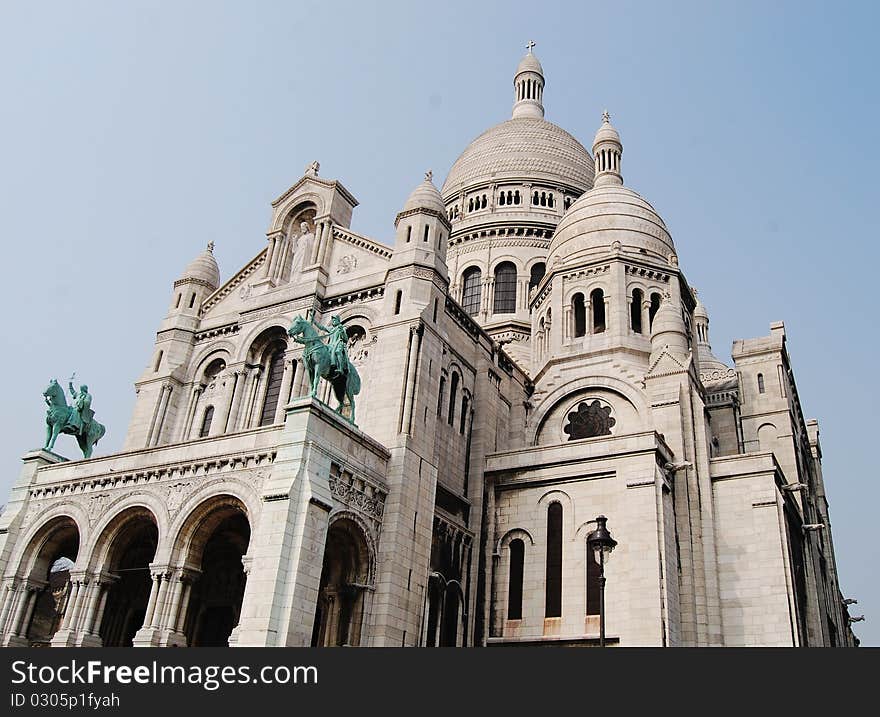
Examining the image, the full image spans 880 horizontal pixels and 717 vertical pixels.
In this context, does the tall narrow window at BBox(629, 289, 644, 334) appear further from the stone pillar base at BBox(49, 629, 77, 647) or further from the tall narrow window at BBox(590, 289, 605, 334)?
the stone pillar base at BBox(49, 629, 77, 647)

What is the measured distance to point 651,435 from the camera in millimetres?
29109

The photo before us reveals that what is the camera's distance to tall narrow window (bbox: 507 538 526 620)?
29330 mm

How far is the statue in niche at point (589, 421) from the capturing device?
115ft

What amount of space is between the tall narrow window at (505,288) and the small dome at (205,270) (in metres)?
18.6

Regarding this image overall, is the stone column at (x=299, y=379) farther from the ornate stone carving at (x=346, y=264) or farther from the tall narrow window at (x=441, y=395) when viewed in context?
the tall narrow window at (x=441, y=395)

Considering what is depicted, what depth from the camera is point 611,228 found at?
41.1 m

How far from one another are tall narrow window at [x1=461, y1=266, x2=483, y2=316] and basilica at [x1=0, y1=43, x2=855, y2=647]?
33.1ft

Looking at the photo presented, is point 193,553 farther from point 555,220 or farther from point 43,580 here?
point 555,220

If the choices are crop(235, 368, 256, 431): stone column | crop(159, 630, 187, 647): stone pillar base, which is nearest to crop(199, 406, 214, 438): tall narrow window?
crop(235, 368, 256, 431): stone column

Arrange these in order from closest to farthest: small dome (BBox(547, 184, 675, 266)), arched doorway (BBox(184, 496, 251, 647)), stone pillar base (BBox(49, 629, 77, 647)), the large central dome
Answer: stone pillar base (BBox(49, 629, 77, 647)), arched doorway (BBox(184, 496, 251, 647)), small dome (BBox(547, 184, 675, 266)), the large central dome

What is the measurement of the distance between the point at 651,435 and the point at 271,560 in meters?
14.2

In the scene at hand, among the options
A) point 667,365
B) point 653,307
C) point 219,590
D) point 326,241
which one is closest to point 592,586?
point 667,365

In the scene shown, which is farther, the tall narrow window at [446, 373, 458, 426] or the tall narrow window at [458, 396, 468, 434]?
the tall narrow window at [458, 396, 468, 434]

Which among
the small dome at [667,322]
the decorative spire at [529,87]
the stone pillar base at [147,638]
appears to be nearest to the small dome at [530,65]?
the decorative spire at [529,87]
